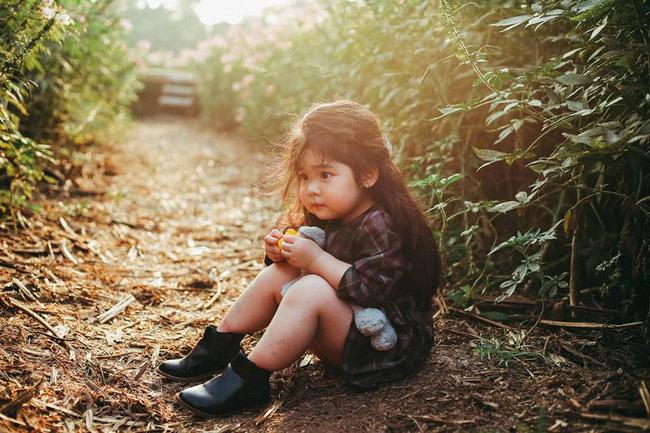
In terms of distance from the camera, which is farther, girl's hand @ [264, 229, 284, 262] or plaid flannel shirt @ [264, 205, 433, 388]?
girl's hand @ [264, 229, 284, 262]

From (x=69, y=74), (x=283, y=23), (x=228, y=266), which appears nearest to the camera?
(x=228, y=266)

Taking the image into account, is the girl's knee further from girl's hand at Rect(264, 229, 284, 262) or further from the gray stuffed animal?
girl's hand at Rect(264, 229, 284, 262)

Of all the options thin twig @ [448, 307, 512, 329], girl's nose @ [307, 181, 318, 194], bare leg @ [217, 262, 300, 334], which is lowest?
thin twig @ [448, 307, 512, 329]

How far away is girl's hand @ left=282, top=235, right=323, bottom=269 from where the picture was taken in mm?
1771

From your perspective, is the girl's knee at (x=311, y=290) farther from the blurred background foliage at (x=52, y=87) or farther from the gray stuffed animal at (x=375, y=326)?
the blurred background foliage at (x=52, y=87)

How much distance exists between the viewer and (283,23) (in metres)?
6.54

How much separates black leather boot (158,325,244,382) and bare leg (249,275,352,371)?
248 mm

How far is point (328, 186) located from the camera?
182 cm

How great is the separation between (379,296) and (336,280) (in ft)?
0.46

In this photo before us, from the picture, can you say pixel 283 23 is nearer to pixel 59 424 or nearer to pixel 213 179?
pixel 213 179

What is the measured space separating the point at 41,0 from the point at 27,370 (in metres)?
1.46

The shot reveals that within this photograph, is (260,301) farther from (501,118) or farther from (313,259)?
(501,118)

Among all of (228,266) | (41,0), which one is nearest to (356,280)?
(228,266)

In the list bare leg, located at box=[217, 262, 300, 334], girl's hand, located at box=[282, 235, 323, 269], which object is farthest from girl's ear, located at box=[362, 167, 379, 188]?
bare leg, located at box=[217, 262, 300, 334]
